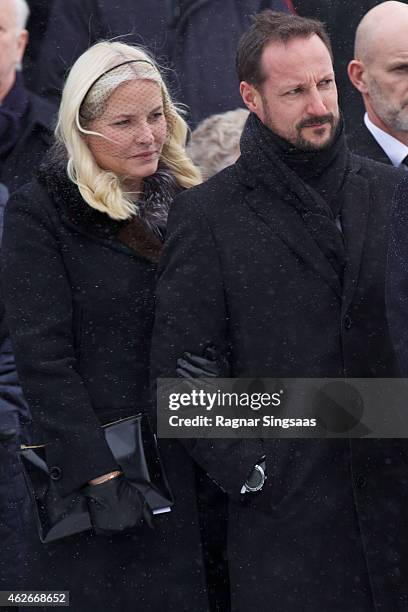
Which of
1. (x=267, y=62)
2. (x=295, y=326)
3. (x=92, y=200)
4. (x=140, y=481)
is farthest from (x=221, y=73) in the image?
(x=140, y=481)

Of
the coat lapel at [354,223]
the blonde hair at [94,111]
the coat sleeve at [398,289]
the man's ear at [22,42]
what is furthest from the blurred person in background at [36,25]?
the coat sleeve at [398,289]

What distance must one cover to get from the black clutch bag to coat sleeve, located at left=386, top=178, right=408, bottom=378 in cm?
62

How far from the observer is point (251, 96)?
2680mm

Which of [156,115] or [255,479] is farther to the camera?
[156,115]

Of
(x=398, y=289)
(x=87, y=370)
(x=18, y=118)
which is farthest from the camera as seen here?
(x=18, y=118)

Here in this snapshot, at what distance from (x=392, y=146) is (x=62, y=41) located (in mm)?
897

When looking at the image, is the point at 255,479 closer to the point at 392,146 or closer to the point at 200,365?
the point at 200,365

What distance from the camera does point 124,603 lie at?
2.79 meters

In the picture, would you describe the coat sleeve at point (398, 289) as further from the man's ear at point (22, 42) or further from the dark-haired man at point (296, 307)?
the man's ear at point (22, 42)

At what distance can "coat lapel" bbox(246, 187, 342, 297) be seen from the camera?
8.52 ft

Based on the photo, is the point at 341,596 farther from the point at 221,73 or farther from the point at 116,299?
the point at 221,73

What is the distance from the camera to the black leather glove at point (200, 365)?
2.61m

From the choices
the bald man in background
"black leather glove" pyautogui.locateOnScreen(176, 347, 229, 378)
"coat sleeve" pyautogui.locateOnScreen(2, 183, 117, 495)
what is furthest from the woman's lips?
the bald man in background

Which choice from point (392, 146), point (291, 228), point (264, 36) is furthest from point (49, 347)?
point (392, 146)
